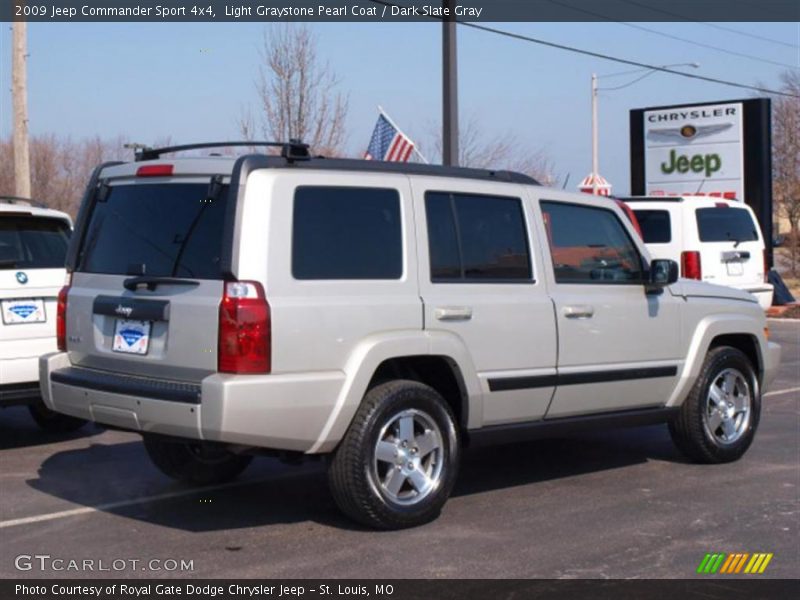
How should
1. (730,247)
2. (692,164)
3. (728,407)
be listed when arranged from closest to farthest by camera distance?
(728,407) < (730,247) < (692,164)

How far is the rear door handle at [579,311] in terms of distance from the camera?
7020mm

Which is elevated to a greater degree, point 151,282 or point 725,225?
point 725,225

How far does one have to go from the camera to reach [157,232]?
6270 mm

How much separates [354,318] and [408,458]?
0.86 metres

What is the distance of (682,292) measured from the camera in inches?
307

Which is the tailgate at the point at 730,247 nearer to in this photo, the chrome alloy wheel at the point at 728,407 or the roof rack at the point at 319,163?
the chrome alloy wheel at the point at 728,407

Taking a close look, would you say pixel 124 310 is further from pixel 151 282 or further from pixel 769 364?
pixel 769 364

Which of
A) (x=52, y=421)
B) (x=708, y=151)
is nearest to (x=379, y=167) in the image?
(x=52, y=421)

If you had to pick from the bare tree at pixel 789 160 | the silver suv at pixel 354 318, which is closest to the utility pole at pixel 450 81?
the silver suv at pixel 354 318

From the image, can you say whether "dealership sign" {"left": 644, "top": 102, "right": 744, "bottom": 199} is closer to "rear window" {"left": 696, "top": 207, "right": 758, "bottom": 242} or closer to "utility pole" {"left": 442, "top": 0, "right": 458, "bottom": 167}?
"rear window" {"left": 696, "top": 207, "right": 758, "bottom": 242}

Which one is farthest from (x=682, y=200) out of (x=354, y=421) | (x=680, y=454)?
(x=354, y=421)

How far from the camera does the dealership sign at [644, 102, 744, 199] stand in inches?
992

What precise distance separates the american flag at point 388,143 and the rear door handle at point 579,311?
10.3 meters
